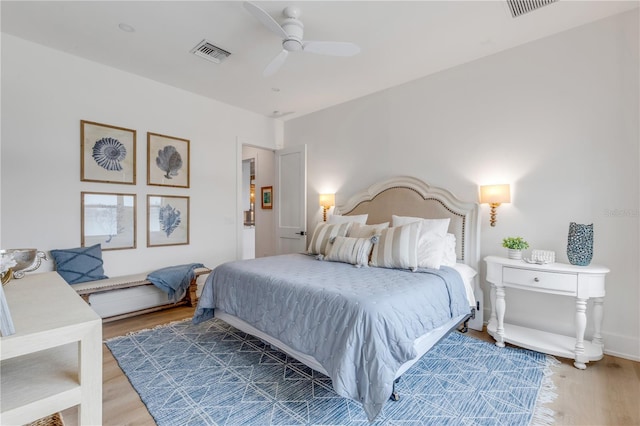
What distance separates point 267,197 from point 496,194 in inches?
154

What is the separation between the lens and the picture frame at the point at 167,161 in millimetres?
3703

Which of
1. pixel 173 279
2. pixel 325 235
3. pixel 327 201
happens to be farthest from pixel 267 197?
pixel 325 235

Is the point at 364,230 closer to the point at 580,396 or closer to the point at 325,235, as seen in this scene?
the point at 325,235

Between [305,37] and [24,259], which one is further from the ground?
[305,37]

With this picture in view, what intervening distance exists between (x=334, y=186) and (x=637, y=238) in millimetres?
3227

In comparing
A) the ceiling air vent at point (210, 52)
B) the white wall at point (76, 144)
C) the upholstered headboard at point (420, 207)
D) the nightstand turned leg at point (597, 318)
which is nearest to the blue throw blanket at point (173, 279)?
the white wall at point (76, 144)

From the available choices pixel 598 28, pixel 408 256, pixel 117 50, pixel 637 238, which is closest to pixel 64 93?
pixel 117 50

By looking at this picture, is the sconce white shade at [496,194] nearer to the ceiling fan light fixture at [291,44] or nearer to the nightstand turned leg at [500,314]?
the nightstand turned leg at [500,314]

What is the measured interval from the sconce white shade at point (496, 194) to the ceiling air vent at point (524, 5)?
1450 millimetres

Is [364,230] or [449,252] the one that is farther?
[364,230]

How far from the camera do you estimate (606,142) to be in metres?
2.47

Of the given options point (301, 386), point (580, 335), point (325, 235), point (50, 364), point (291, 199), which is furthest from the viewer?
point (291, 199)

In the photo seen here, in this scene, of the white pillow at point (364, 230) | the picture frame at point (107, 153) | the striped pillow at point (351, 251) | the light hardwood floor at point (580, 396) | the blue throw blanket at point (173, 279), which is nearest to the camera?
the light hardwood floor at point (580, 396)

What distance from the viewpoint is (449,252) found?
2.92 metres
